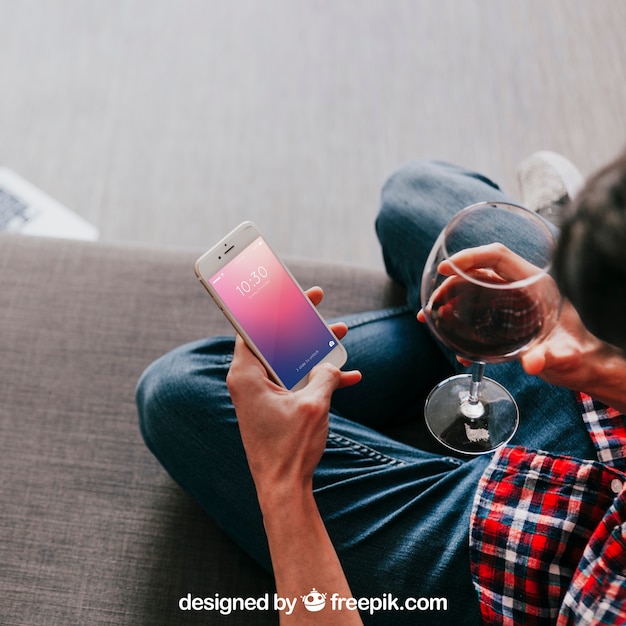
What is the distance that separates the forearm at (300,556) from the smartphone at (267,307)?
159mm

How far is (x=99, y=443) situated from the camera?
972 mm

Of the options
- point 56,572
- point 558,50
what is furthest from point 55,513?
point 558,50

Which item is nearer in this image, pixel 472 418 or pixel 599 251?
pixel 599 251

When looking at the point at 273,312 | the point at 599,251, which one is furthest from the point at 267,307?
the point at 599,251

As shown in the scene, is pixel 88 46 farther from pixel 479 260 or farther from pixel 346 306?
pixel 479 260

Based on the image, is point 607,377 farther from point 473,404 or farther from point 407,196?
point 407,196

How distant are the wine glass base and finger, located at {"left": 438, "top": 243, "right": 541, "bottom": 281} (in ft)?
0.75

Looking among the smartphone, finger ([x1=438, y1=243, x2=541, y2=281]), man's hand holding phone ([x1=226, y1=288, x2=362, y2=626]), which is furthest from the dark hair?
the smartphone

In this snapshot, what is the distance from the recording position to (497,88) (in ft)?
5.81

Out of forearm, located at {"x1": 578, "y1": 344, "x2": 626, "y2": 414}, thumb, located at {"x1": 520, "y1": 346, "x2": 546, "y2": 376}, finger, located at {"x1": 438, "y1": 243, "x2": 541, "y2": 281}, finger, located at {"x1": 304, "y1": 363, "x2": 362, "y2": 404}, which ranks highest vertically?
finger, located at {"x1": 438, "y1": 243, "x2": 541, "y2": 281}

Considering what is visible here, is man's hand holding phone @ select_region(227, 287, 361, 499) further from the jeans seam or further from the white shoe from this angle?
the white shoe

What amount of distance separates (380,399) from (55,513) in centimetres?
43

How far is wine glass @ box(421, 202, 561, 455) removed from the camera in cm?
59

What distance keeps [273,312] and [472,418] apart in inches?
10.8
